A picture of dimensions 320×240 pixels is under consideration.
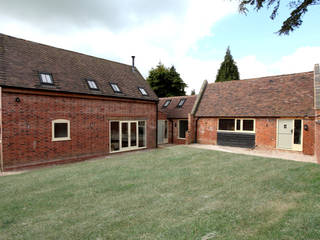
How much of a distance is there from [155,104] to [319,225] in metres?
12.7

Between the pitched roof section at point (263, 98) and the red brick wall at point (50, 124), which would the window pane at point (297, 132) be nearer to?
the pitched roof section at point (263, 98)

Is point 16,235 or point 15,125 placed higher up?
point 15,125

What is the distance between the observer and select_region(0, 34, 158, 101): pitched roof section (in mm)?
9268

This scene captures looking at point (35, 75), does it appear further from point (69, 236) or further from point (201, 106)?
point (201, 106)

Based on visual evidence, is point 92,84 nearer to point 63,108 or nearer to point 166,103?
point 63,108

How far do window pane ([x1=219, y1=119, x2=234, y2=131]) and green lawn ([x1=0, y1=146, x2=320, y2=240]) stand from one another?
691 centimetres

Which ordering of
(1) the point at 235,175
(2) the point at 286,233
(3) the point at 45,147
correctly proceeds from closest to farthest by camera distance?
(2) the point at 286,233 → (1) the point at 235,175 → (3) the point at 45,147

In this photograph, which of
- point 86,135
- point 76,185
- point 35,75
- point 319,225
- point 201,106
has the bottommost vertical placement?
point 76,185

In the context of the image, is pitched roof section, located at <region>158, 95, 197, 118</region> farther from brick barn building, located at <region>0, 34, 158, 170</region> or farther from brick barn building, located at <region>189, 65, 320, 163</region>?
brick barn building, located at <region>0, 34, 158, 170</region>

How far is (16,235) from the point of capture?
3.53m

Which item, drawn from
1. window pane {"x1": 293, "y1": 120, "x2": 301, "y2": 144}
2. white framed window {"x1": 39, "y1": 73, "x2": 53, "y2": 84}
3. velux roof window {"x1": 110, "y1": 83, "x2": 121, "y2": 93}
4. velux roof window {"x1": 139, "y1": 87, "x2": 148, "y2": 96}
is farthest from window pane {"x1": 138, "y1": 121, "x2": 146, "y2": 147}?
window pane {"x1": 293, "y1": 120, "x2": 301, "y2": 144}

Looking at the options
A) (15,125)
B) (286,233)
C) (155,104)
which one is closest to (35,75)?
(15,125)

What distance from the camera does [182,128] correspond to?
18.0 m

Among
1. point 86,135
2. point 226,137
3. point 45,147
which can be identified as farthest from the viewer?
point 226,137
